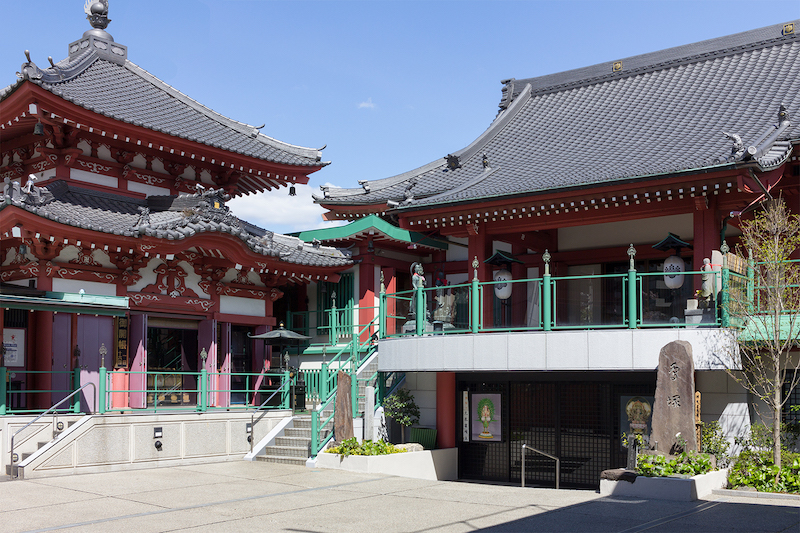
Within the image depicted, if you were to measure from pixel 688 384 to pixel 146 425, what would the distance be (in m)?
10.2

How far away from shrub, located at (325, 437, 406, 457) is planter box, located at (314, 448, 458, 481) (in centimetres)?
15

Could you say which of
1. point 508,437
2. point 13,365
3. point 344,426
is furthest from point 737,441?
point 13,365

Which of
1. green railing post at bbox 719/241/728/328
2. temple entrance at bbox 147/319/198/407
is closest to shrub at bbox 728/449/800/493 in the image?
green railing post at bbox 719/241/728/328

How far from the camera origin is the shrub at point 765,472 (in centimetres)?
1178

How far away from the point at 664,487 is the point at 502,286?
625cm

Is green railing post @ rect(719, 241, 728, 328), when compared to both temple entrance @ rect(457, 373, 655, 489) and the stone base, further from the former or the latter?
temple entrance @ rect(457, 373, 655, 489)

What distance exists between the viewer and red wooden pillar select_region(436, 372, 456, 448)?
1709 cm

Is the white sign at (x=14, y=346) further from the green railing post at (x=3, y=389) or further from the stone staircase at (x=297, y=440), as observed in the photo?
the stone staircase at (x=297, y=440)

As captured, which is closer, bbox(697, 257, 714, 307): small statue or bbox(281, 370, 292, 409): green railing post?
bbox(697, 257, 714, 307): small statue

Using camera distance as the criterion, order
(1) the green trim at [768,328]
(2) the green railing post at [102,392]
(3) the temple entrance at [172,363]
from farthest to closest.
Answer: (3) the temple entrance at [172,363]
(2) the green railing post at [102,392]
(1) the green trim at [768,328]

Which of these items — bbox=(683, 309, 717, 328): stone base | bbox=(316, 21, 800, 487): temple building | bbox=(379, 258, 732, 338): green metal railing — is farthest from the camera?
bbox=(316, 21, 800, 487): temple building

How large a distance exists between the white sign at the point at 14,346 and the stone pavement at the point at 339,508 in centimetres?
356

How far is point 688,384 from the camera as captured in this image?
1234cm

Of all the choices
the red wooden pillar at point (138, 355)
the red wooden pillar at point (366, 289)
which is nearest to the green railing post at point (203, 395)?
the red wooden pillar at point (138, 355)
